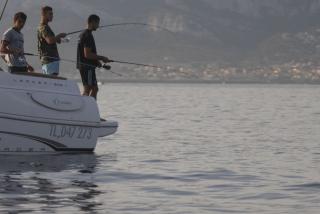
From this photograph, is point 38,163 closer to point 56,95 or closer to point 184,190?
point 56,95

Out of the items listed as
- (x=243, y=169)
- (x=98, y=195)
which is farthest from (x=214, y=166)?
(x=98, y=195)

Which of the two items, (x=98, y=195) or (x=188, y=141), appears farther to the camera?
(x=188, y=141)

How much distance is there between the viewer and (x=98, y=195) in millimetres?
13078

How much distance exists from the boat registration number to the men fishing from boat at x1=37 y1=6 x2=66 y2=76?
1.10 m

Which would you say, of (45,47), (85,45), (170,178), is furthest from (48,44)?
(170,178)

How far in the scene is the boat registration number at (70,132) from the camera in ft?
56.1

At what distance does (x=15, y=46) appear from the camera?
1709 cm

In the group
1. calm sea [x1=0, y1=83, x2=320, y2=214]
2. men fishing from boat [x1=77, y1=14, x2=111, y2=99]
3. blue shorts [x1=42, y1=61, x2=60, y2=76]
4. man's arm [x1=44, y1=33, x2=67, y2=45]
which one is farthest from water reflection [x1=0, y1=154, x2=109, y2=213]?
man's arm [x1=44, y1=33, x2=67, y2=45]

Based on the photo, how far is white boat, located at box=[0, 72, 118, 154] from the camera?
1642cm

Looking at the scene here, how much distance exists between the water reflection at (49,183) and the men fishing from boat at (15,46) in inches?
Answer: 58.4

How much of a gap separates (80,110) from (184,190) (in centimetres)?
413

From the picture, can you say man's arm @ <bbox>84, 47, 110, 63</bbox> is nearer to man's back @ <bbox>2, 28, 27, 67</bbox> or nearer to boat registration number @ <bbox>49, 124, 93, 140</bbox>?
boat registration number @ <bbox>49, 124, 93, 140</bbox>

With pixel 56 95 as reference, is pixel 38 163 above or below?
below

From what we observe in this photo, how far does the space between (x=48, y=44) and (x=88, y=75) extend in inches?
40.6
